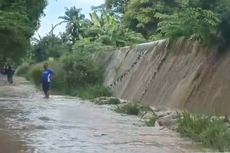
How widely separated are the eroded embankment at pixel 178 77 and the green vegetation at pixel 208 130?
1.96 m

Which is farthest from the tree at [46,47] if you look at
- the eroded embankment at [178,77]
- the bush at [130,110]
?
the bush at [130,110]

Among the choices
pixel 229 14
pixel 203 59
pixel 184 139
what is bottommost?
pixel 184 139

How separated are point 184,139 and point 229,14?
195 inches

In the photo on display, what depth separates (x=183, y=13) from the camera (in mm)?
17234

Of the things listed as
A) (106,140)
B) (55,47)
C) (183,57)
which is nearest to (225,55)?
(183,57)

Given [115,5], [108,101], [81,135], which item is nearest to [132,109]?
[108,101]

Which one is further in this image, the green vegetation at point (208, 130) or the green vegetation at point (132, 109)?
the green vegetation at point (132, 109)

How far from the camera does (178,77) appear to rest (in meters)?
18.6

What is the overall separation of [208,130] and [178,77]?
7443 mm

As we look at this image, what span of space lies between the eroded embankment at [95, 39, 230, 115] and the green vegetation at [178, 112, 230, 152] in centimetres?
196

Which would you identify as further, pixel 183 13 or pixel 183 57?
pixel 183 57

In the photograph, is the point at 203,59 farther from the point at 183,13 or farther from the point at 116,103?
the point at 116,103

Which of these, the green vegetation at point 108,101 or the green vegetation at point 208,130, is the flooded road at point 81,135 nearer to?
the green vegetation at point 208,130

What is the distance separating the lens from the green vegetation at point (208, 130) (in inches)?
408
